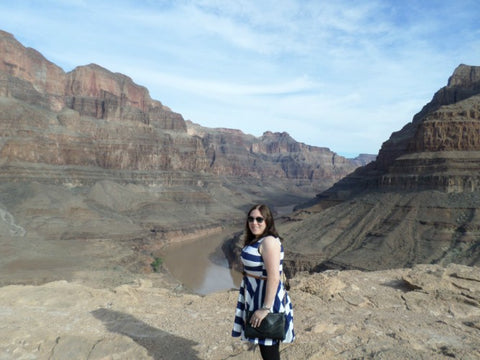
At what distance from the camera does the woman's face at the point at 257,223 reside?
4664mm

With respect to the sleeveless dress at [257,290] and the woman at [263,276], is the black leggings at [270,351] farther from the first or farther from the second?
the sleeveless dress at [257,290]

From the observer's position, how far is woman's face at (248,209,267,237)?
466 centimetres

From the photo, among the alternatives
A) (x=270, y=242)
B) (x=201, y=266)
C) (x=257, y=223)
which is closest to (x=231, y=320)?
(x=257, y=223)

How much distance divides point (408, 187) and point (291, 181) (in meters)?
145

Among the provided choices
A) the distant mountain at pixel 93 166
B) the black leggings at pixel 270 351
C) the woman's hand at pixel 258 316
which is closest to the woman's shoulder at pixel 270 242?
the woman's hand at pixel 258 316

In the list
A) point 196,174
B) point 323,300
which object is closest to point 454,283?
point 323,300

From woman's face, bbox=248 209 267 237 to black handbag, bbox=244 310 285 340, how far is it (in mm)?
1011

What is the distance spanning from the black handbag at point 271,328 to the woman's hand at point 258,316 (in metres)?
0.03

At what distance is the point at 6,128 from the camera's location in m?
65.6

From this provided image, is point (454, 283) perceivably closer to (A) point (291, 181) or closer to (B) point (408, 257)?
(B) point (408, 257)

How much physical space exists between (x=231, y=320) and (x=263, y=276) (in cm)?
419

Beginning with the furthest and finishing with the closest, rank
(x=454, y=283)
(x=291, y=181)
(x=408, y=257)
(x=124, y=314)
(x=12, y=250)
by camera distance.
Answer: (x=291, y=181), (x=12, y=250), (x=408, y=257), (x=454, y=283), (x=124, y=314)

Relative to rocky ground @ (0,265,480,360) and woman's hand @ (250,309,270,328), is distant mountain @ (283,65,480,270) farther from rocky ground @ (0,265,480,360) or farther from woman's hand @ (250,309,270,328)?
woman's hand @ (250,309,270,328)

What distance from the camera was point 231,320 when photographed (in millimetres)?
8258
